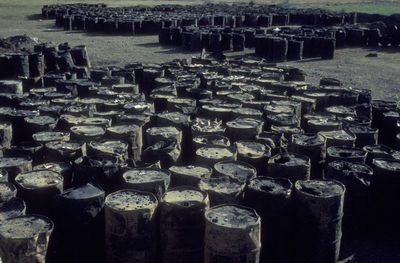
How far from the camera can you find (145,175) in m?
6.14

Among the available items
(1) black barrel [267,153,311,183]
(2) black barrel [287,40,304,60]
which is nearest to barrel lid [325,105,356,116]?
(1) black barrel [267,153,311,183]

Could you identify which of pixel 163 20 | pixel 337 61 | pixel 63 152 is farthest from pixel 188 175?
pixel 163 20

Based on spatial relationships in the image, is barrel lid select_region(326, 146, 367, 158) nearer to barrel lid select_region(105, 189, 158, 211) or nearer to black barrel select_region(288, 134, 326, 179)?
black barrel select_region(288, 134, 326, 179)

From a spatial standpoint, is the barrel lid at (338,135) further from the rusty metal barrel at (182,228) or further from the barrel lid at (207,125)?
the rusty metal barrel at (182,228)

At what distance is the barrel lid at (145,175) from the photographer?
594cm

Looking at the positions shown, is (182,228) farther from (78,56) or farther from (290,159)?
(78,56)

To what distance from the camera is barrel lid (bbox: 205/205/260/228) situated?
4879 millimetres

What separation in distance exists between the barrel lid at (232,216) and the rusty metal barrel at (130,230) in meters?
0.71

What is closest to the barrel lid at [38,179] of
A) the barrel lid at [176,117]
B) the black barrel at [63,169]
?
the black barrel at [63,169]

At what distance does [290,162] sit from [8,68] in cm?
1133

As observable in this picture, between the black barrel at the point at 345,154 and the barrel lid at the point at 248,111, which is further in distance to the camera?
the barrel lid at the point at 248,111

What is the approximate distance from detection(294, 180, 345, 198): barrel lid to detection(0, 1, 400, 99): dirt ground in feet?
29.5

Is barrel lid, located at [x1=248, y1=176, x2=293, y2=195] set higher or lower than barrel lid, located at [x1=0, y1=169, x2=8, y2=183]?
lower

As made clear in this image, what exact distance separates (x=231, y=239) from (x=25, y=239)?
7.06 feet
